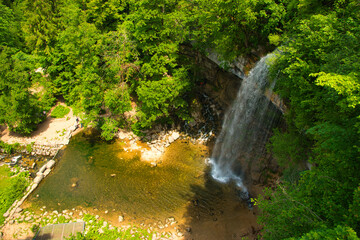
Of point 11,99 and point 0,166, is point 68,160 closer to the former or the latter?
point 0,166

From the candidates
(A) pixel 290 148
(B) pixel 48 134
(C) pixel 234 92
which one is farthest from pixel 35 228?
(C) pixel 234 92

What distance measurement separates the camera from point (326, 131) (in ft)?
23.0

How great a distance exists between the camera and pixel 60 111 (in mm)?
22953

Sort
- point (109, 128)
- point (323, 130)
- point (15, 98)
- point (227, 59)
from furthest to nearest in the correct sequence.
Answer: point (109, 128) → point (15, 98) → point (227, 59) → point (323, 130)

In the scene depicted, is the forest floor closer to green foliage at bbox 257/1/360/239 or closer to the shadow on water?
the shadow on water

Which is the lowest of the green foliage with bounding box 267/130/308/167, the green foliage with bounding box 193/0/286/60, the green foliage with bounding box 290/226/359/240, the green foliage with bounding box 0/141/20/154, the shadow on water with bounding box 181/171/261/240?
the green foliage with bounding box 0/141/20/154

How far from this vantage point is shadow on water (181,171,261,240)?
42.5 feet

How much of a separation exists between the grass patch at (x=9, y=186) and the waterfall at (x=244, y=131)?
14.3 metres

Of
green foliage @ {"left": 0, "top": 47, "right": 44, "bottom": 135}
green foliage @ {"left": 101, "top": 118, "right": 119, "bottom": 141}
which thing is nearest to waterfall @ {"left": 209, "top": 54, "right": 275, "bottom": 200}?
green foliage @ {"left": 101, "top": 118, "right": 119, "bottom": 141}

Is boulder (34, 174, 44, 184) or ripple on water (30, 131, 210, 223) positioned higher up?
ripple on water (30, 131, 210, 223)

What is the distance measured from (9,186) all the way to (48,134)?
6.25 meters

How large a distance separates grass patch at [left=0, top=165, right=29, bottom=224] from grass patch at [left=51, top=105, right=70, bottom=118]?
699cm

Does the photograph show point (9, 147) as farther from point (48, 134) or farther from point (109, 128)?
point (109, 128)

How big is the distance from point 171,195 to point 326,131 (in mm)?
11152
